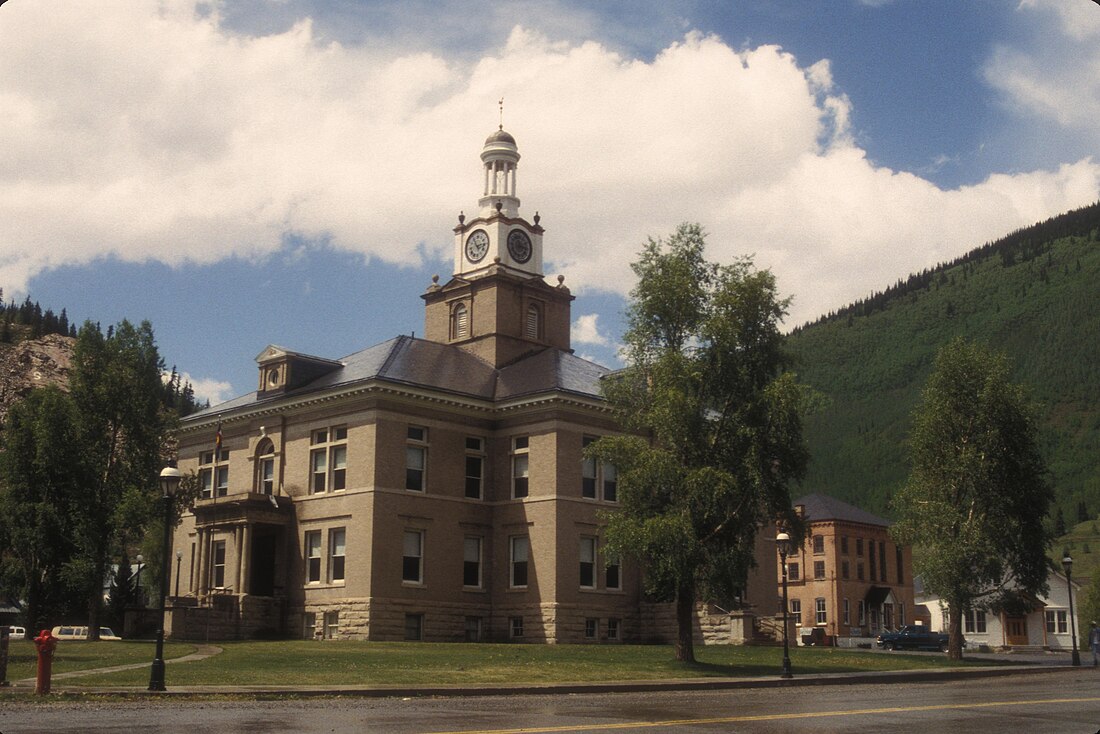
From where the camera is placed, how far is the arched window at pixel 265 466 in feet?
180

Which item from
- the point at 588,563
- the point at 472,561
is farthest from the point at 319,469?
the point at 588,563

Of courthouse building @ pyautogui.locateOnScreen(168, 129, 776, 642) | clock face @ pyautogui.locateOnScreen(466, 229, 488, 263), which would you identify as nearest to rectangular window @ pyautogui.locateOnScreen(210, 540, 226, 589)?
courthouse building @ pyautogui.locateOnScreen(168, 129, 776, 642)

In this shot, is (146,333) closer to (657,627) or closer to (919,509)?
(657,627)

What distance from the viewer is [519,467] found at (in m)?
53.7

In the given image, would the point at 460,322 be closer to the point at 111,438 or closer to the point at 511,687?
the point at 111,438

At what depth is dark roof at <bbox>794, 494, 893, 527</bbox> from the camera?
9662 centimetres

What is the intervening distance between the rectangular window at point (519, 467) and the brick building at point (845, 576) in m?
46.1

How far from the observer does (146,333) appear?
52.2m

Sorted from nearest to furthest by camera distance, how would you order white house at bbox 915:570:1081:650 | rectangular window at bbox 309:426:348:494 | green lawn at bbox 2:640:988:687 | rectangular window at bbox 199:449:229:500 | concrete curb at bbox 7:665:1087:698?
concrete curb at bbox 7:665:1087:698, green lawn at bbox 2:640:988:687, rectangular window at bbox 309:426:348:494, rectangular window at bbox 199:449:229:500, white house at bbox 915:570:1081:650

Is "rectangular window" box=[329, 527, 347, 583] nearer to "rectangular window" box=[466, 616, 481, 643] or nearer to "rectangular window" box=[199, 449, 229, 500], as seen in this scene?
"rectangular window" box=[466, 616, 481, 643]

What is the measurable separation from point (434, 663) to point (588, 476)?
19264 mm

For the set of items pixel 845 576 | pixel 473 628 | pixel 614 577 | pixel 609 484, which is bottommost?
pixel 473 628

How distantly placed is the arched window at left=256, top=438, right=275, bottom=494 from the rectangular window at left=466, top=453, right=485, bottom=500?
877 cm

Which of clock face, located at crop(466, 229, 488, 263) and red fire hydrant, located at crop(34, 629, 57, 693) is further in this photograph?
clock face, located at crop(466, 229, 488, 263)
